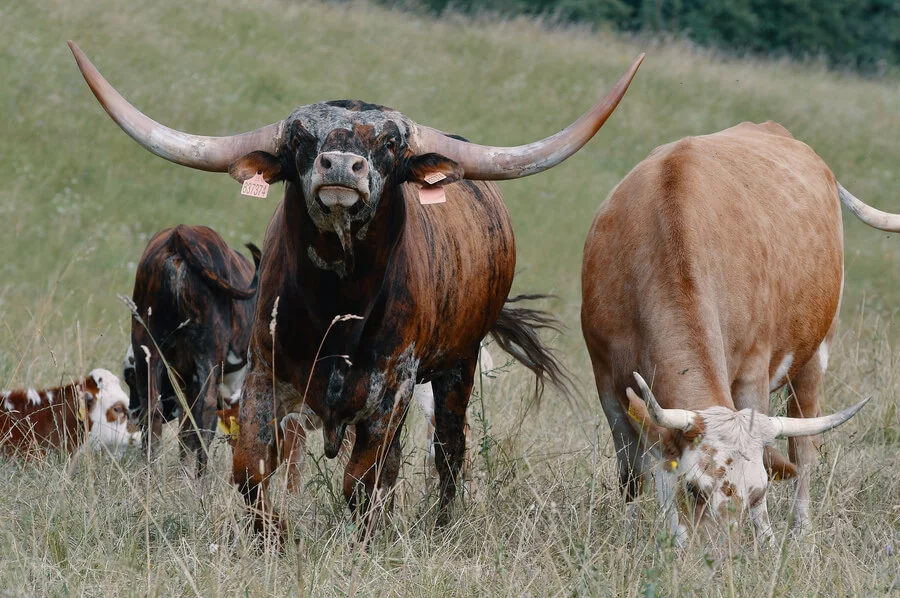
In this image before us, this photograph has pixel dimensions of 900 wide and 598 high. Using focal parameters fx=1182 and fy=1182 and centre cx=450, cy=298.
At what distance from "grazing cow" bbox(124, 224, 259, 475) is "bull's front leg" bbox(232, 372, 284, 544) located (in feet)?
6.40

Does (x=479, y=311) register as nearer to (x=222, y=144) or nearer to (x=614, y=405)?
(x=614, y=405)

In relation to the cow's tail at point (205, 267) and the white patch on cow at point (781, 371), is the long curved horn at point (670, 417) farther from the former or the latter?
the cow's tail at point (205, 267)

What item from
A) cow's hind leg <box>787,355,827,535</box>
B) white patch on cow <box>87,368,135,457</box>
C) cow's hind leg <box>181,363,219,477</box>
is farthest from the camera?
white patch on cow <box>87,368,135,457</box>

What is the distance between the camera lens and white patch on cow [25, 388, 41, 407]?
6.27 meters

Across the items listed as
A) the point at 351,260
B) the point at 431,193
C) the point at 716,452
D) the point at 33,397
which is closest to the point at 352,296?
the point at 351,260

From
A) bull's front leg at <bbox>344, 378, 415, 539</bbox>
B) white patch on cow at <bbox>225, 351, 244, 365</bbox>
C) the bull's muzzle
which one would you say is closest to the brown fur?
bull's front leg at <bbox>344, 378, 415, 539</bbox>

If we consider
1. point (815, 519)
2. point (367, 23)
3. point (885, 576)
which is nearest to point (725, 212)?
point (815, 519)

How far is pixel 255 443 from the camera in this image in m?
4.45

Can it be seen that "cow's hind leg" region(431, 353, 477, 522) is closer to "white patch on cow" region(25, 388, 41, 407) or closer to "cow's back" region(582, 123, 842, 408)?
"cow's back" region(582, 123, 842, 408)

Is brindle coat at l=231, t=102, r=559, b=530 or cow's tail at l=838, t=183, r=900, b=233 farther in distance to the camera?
cow's tail at l=838, t=183, r=900, b=233

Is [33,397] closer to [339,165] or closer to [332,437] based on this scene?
[332,437]

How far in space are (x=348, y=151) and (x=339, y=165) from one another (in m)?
0.15

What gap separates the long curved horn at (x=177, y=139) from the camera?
13.6 ft

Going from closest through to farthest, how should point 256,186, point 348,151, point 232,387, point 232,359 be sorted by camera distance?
point 348,151 < point 256,186 < point 232,359 < point 232,387
